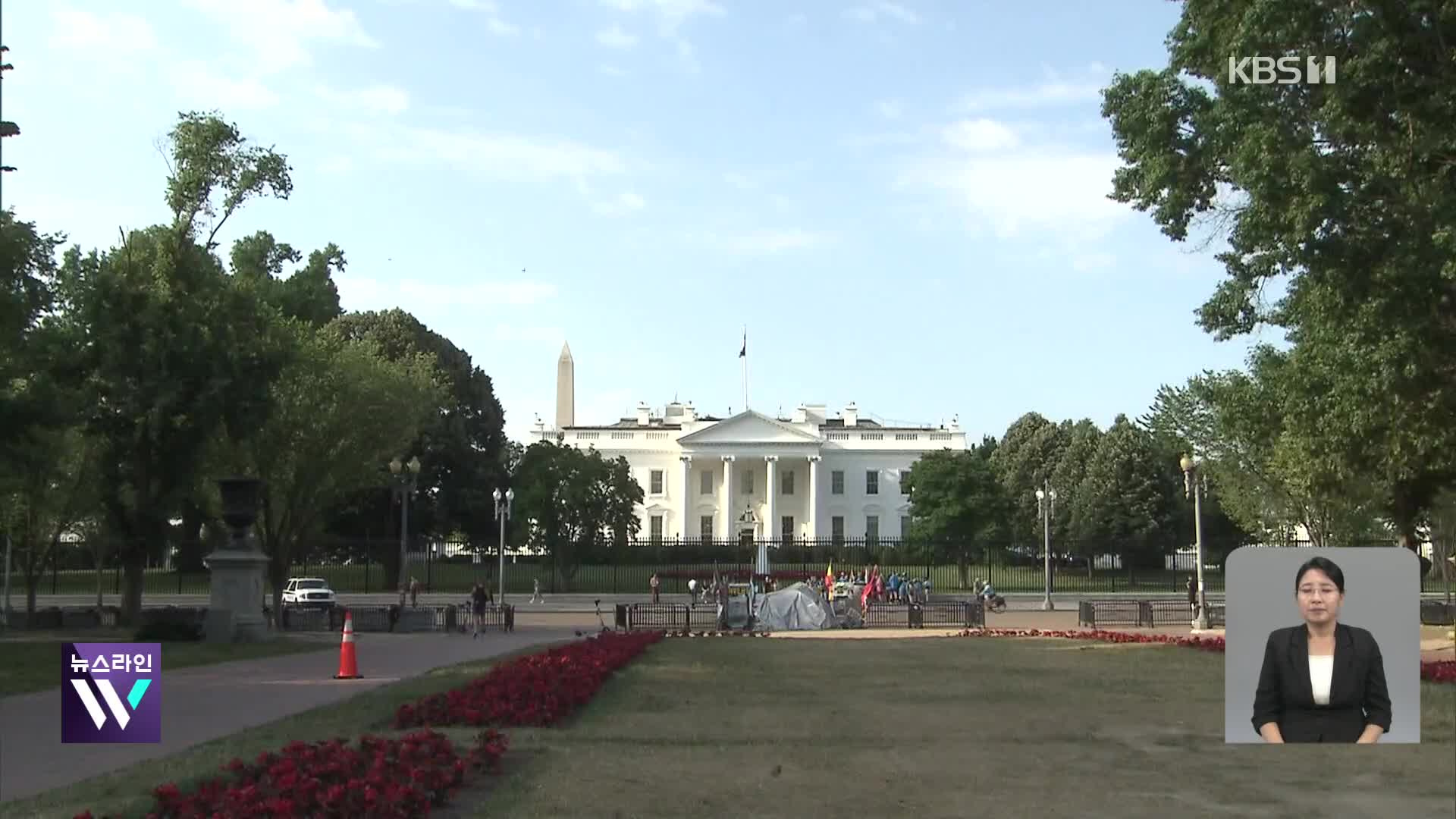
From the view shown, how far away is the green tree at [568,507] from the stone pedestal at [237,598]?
29.2 metres

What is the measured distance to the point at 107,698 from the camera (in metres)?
10.0

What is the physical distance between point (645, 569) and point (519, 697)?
49156mm

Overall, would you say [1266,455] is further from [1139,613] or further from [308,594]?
[308,594]

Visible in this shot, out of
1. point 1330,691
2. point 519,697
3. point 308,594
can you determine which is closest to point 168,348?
point 308,594

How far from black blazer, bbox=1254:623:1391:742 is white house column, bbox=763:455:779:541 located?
92.5m

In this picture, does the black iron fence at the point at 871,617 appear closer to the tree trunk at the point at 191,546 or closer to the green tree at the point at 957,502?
the tree trunk at the point at 191,546

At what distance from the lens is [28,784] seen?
945 centimetres

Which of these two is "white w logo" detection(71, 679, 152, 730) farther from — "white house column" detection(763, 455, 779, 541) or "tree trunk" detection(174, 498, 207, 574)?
"white house column" detection(763, 455, 779, 541)

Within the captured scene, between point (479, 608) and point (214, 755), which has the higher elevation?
point (214, 755)

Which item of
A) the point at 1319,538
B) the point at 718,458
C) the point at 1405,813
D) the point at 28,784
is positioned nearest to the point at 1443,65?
the point at 1405,813

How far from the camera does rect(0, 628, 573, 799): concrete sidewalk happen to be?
10.4m

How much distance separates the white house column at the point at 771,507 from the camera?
96.6 metres

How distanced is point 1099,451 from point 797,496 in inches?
1164

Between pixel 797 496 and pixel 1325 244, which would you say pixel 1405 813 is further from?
pixel 797 496
